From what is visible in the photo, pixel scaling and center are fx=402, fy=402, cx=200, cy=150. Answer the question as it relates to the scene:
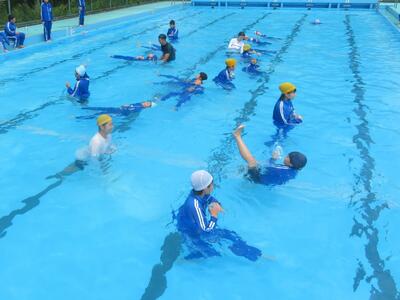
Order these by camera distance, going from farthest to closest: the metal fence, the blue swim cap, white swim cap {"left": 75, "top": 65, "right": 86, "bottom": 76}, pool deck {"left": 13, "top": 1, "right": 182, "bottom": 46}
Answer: the metal fence, pool deck {"left": 13, "top": 1, "right": 182, "bottom": 46}, white swim cap {"left": 75, "top": 65, "right": 86, "bottom": 76}, the blue swim cap

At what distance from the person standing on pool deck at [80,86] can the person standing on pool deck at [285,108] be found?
3867mm

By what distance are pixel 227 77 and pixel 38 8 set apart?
12.4 m

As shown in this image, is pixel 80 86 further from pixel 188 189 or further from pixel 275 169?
pixel 275 169

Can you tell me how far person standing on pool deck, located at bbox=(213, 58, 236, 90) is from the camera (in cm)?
890

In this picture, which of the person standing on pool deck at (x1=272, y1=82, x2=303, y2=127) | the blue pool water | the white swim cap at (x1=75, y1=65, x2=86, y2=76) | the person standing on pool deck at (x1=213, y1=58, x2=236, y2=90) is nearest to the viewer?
the blue pool water

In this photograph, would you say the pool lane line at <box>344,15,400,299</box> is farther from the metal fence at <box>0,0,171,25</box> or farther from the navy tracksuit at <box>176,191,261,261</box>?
the metal fence at <box>0,0,171,25</box>

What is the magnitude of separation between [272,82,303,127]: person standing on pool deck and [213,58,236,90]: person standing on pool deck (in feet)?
8.48

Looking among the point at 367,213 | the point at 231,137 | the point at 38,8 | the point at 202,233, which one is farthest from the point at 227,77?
the point at 38,8

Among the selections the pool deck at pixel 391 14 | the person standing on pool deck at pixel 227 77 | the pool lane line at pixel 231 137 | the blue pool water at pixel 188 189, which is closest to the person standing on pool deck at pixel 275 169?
the blue pool water at pixel 188 189

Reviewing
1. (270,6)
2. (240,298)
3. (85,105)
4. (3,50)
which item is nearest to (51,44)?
(3,50)

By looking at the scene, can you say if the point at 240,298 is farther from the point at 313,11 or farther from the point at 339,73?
the point at 313,11

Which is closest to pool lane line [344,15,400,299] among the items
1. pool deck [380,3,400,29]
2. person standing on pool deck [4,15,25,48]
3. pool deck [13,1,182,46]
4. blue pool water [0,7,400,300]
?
blue pool water [0,7,400,300]

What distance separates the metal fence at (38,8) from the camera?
16.6 metres

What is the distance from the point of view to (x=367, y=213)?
5.00 meters
